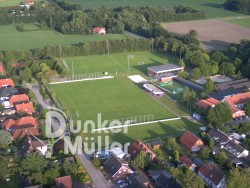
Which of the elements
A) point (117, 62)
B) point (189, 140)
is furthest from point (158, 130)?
point (117, 62)

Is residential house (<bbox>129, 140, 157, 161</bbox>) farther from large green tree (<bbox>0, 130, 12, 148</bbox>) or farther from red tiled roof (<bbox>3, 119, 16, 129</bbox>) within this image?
red tiled roof (<bbox>3, 119, 16, 129</bbox>)

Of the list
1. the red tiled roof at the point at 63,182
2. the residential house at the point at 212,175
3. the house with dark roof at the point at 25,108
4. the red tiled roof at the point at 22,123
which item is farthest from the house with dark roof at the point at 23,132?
the residential house at the point at 212,175

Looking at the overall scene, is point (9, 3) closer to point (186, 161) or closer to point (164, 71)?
point (164, 71)

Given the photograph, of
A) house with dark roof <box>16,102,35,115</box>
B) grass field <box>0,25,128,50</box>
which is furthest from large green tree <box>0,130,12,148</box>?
grass field <box>0,25,128,50</box>

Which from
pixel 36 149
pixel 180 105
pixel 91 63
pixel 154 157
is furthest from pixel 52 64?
pixel 154 157

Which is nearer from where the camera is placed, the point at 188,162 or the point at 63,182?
the point at 63,182
